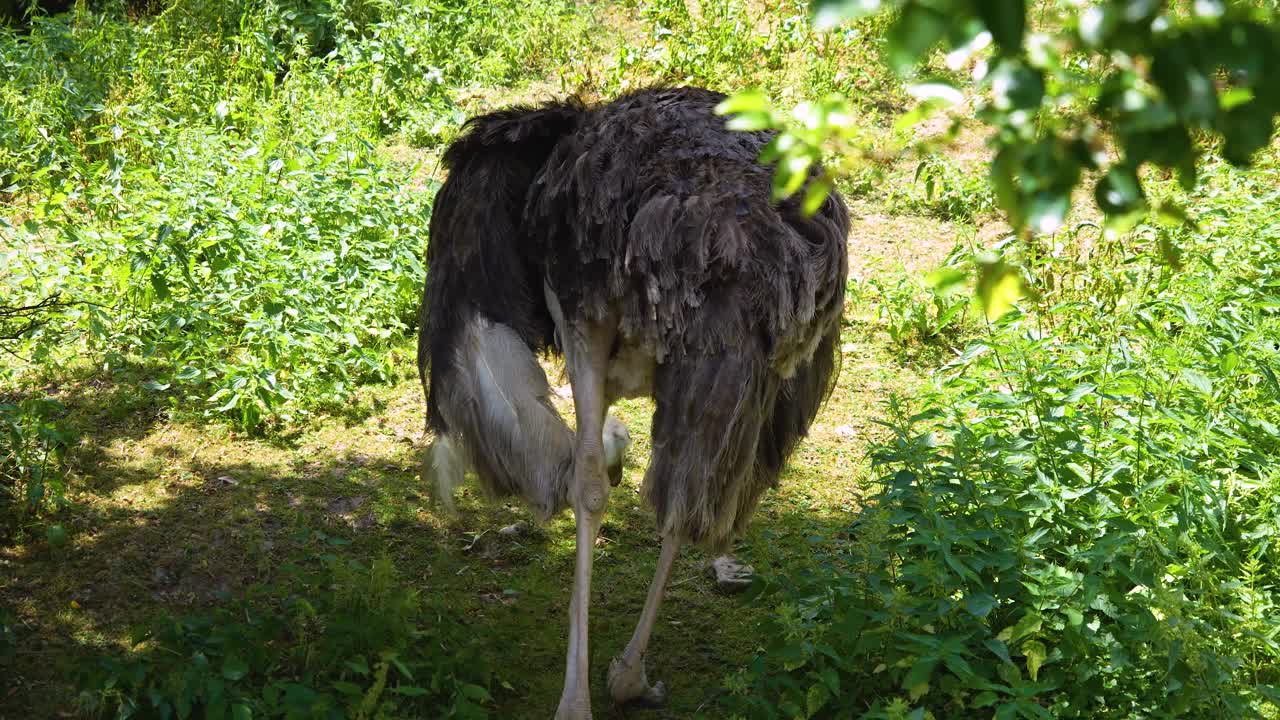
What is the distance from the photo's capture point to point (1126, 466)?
12.7 ft

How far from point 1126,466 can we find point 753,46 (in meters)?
5.93

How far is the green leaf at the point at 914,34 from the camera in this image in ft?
4.54

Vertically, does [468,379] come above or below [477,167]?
below

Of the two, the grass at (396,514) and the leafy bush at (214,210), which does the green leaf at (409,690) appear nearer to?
the grass at (396,514)

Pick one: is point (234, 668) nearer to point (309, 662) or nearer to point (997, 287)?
point (309, 662)

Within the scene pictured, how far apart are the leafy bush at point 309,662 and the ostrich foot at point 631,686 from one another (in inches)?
16.4

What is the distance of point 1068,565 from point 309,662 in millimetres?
2203

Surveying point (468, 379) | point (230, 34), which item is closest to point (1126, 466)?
point (468, 379)

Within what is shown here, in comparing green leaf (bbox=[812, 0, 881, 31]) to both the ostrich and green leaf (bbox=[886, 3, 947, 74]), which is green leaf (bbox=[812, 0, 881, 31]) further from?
the ostrich

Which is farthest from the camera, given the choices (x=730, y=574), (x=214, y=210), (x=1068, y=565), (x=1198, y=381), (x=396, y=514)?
(x=214, y=210)

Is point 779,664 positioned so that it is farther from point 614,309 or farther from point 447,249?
point 447,249

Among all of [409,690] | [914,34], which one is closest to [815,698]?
[409,690]

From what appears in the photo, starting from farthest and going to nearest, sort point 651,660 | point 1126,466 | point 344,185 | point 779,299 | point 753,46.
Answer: point 753,46
point 344,185
point 651,660
point 1126,466
point 779,299

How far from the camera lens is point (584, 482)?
3.81 metres
